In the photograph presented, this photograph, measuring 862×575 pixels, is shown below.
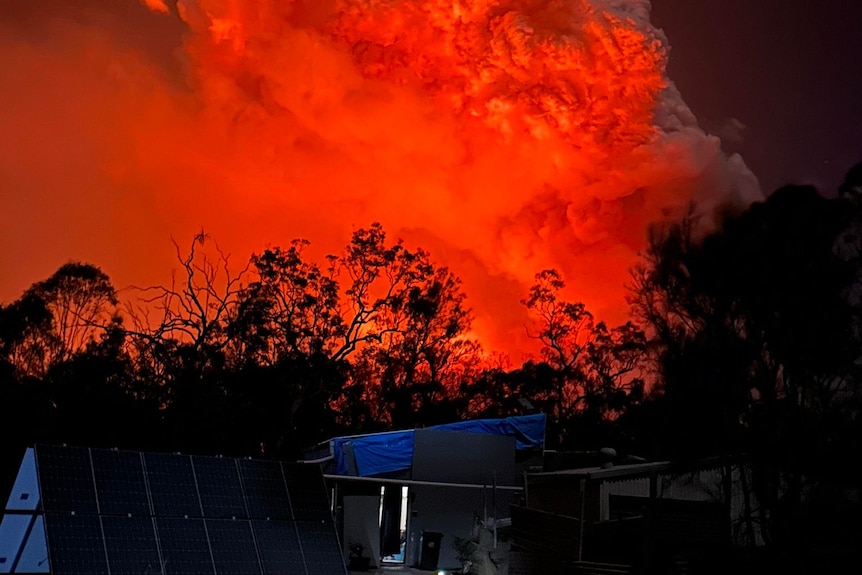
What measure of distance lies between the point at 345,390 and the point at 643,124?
773 inches

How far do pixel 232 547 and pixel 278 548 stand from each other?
0.77 m

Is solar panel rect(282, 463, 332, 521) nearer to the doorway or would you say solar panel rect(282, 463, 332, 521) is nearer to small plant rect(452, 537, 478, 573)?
small plant rect(452, 537, 478, 573)

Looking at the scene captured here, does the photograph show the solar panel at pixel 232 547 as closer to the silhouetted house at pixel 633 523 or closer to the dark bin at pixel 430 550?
the silhouetted house at pixel 633 523

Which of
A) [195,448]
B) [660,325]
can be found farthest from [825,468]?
[195,448]

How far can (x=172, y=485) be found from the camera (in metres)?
12.9

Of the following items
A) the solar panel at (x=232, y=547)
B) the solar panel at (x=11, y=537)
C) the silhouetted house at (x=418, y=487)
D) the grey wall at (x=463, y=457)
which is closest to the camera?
the solar panel at (x=11, y=537)

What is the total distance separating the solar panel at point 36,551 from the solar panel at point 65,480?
62 centimetres

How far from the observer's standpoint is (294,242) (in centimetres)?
3878

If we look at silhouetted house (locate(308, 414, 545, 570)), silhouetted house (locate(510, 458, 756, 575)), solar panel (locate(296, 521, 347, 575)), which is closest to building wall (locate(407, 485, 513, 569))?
silhouetted house (locate(308, 414, 545, 570))

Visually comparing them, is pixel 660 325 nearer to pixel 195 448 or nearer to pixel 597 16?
pixel 195 448

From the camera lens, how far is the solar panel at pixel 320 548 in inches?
523

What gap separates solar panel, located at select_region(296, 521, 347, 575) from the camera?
1330 centimetres

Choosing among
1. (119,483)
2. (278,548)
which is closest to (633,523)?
(278,548)

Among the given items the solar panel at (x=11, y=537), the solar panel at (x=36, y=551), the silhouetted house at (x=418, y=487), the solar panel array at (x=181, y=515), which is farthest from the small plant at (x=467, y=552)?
the solar panel at (x=11, y=537)
